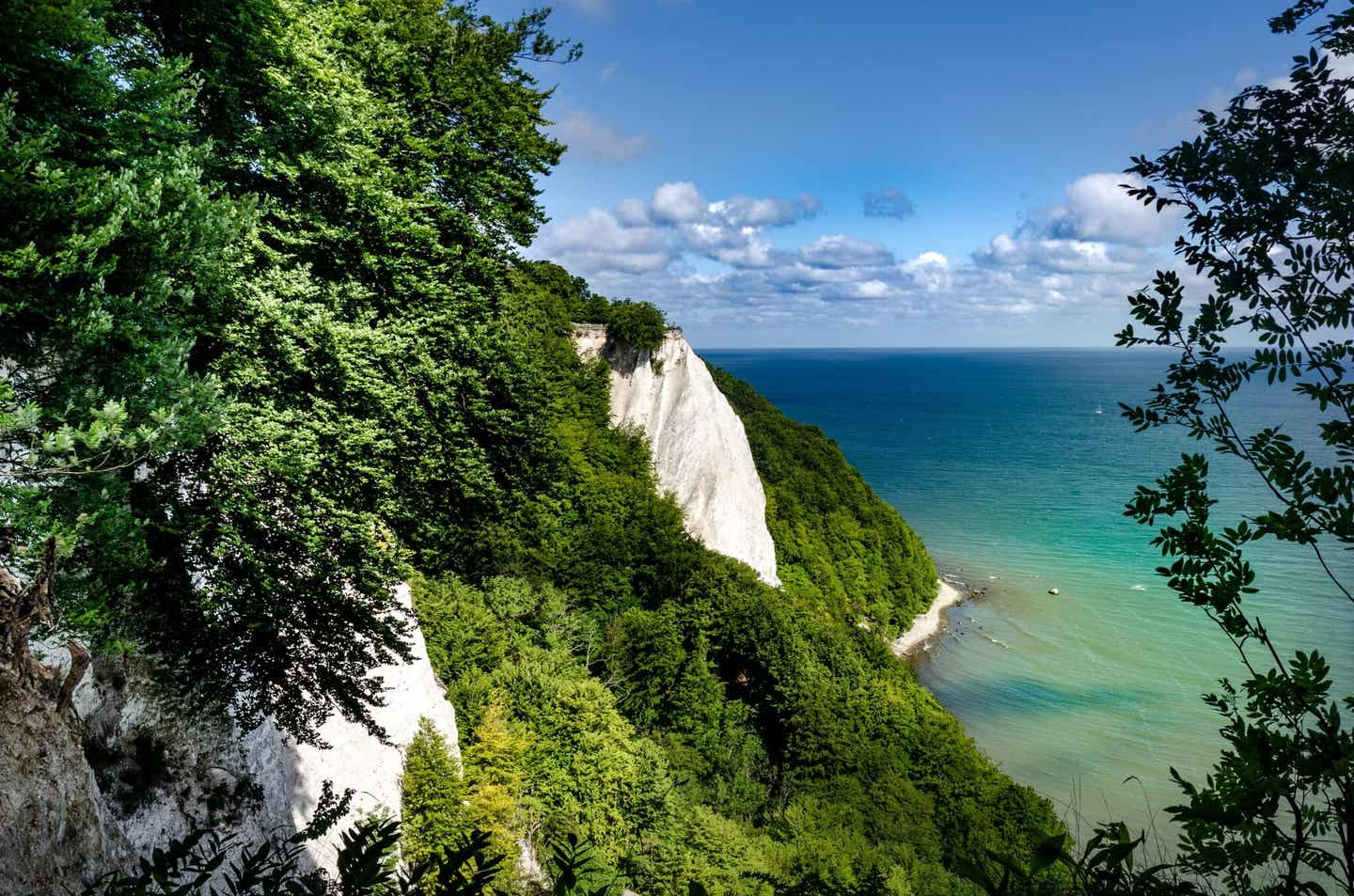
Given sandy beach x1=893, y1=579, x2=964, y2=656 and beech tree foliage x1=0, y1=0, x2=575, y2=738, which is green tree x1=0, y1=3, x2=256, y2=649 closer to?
beech tree foliage x1=0, y1=0, x2=575, y2=738

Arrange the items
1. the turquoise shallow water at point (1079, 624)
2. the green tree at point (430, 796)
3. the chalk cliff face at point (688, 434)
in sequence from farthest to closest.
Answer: the chalk cliff face at point (688, 434) < the turquoise shallow water at point (1079, 624) < the green tree at point (430, 796)

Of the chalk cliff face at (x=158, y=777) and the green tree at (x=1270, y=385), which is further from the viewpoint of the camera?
the chalk cliff face at (x=158, y=777)

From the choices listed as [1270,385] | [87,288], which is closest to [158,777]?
[87,288]

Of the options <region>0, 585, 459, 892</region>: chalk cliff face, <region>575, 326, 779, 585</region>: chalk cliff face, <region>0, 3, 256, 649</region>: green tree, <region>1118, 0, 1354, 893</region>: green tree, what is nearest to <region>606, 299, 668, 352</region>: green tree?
<region>575, 326, 779, 585</region>: chalk cliff face

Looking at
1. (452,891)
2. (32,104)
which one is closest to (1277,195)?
(452,891)

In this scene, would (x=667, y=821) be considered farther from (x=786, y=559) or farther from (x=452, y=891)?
(x=786, y=559)

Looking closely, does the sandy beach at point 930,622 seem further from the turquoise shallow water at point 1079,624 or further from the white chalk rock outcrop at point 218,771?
the white chalk rock outcrop at point 218,771

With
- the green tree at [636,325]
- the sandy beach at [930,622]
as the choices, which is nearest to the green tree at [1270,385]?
the green tree at [636,325]

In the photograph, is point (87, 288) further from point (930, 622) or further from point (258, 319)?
point (930, 622)
